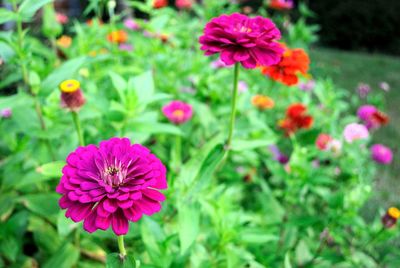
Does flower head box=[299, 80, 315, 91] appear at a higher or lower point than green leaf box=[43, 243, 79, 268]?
lower

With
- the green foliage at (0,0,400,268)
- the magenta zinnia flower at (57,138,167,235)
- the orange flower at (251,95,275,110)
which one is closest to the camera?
the magenta zinnia flower at (57,138,167,235)

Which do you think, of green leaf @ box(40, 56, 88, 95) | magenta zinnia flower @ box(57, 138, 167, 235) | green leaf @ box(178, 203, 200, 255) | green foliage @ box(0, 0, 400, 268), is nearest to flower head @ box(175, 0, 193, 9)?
green foliage @ box(0, 0, 400, 268)

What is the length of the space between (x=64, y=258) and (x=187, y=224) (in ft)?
1.30

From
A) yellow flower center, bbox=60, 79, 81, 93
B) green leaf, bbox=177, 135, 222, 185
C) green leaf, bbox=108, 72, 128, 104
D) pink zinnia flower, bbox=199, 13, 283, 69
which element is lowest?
green leaf, bbox=177, 135, 222, 185

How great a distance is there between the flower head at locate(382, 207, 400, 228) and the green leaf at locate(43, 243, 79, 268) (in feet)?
3.14

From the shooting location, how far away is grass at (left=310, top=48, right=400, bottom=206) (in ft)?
8.16

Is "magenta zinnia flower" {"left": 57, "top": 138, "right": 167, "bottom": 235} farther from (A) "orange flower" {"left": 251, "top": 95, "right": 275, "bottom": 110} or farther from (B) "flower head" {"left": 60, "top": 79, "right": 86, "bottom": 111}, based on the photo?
(A) "orange flower" {"left": 251, "top": 95, "right": 275, "bottom": 110}

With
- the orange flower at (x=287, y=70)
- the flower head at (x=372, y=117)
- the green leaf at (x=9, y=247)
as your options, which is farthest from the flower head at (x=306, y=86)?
the green leaf at (x=9, y=247)

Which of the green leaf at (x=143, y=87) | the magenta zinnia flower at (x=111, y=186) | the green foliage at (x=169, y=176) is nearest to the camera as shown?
the magenta zinnia flower at (x=111, y=186)

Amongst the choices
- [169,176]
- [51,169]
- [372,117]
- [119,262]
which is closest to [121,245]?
[119,262]

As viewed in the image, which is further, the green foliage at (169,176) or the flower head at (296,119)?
the flower head at (296,119)

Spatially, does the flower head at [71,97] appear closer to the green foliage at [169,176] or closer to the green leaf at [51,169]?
the green foliage at [169,176]

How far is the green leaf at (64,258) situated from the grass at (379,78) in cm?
180

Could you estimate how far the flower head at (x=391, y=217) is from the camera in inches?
48.1
